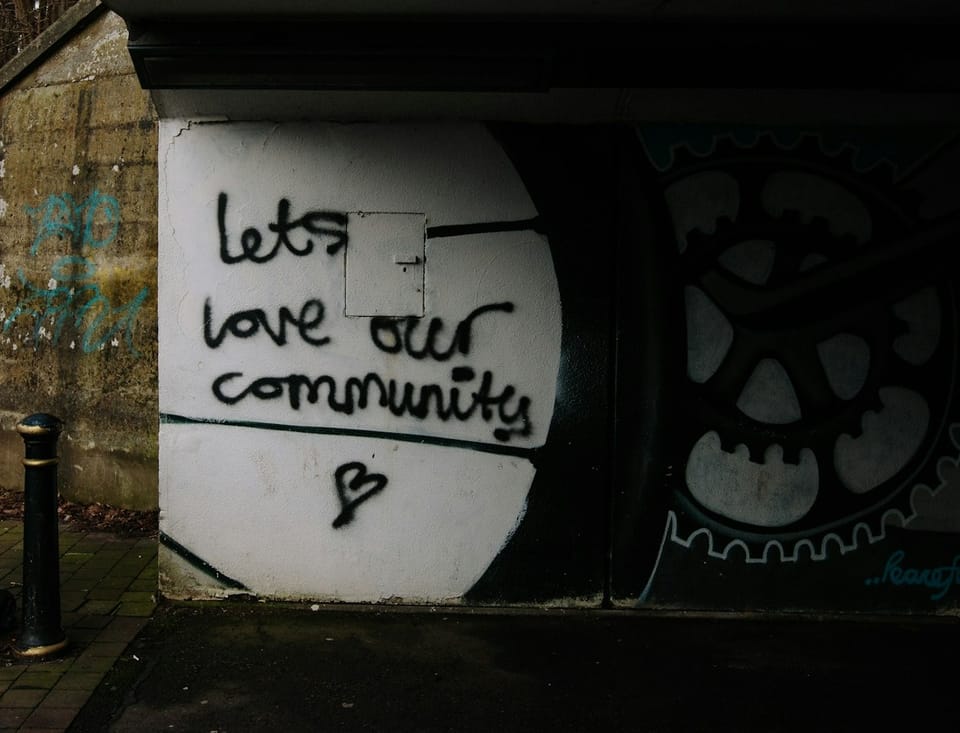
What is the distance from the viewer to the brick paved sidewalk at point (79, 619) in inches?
143

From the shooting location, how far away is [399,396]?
4754 millimetres

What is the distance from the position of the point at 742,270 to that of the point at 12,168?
524 cm

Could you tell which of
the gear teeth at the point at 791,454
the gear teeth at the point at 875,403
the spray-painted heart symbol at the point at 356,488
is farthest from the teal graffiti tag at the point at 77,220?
the gear teeth at the point at 875,403

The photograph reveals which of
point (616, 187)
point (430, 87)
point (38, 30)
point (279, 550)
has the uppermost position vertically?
point (38, 30)

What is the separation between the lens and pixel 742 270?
4734 millimetres

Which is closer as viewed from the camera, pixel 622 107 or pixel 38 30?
Answer: pixel 622 107

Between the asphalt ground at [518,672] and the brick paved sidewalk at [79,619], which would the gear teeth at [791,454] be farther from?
the brick paved sidewalk at [79,619]

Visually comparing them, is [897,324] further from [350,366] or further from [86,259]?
[86,259]

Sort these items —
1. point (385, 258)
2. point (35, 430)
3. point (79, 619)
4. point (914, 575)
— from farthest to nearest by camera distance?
point (914, 575)
point (385, 258)
point (79, 619)
point (35, 430)

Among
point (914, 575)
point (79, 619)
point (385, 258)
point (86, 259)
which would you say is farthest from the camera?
point (86, 259)

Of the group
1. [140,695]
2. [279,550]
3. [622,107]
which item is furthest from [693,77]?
[140,695]

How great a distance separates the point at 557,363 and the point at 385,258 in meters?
1.08

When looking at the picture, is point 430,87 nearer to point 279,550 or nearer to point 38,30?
point 279,550

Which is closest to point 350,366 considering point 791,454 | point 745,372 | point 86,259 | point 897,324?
point 745,372
